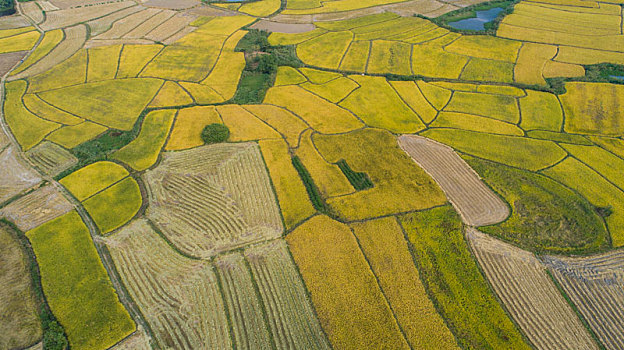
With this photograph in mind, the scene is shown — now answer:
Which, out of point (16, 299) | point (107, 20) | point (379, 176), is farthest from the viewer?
point (107, 20)

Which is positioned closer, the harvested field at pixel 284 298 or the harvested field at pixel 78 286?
the harvested field at pixel 284 298

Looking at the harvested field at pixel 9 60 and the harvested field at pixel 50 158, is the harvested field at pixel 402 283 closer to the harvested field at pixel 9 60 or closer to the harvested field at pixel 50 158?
the harvested field at pixel 50 158

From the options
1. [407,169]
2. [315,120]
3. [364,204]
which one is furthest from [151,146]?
[407,169]

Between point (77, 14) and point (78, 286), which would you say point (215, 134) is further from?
point (77, 14)

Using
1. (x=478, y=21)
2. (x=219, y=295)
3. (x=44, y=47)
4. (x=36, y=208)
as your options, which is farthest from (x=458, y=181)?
(x=44, y=47)

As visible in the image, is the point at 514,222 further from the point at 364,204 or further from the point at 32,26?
the point at 32,26

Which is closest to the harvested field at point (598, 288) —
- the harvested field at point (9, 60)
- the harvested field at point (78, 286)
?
the harvested field at point (78, 286)
